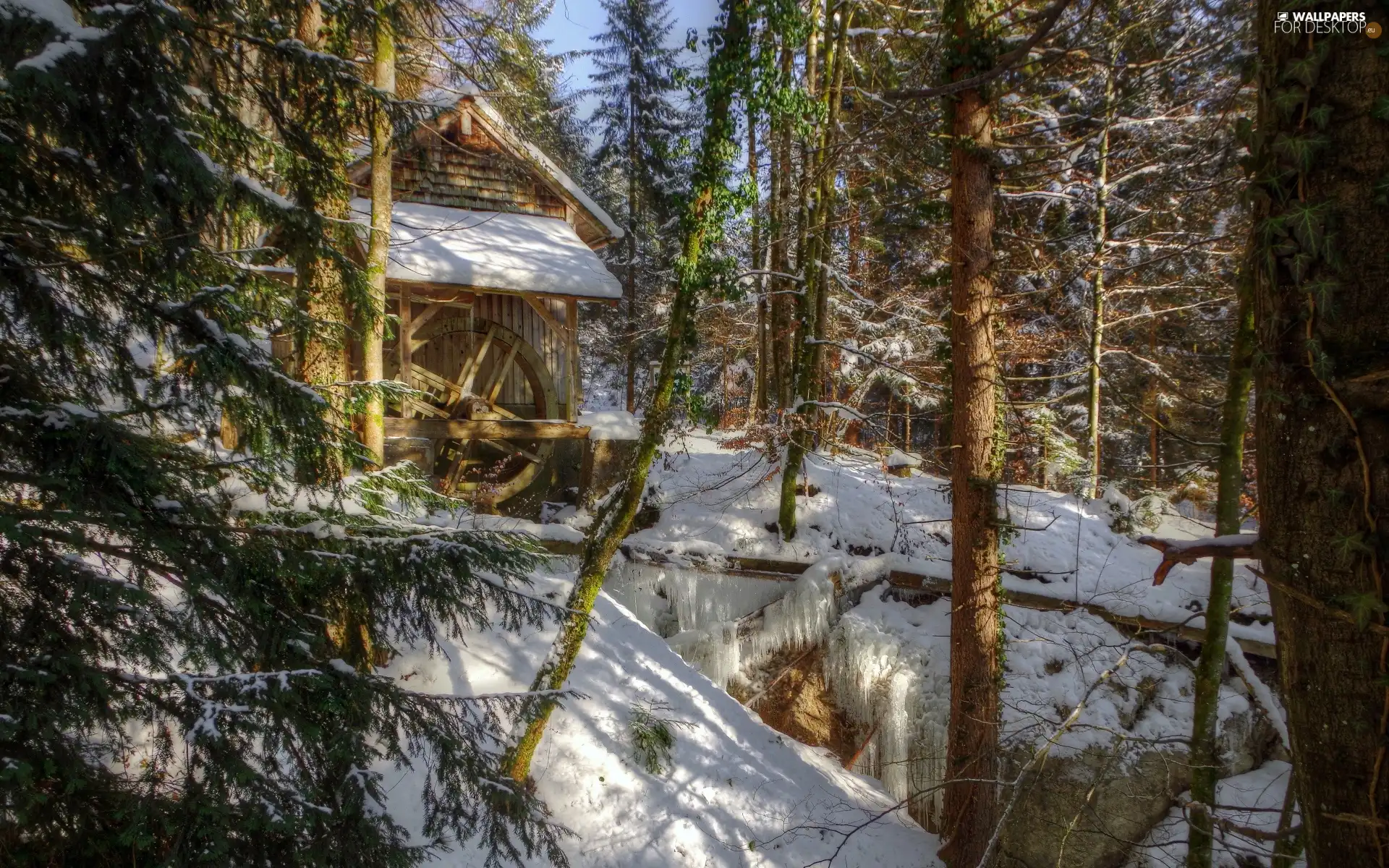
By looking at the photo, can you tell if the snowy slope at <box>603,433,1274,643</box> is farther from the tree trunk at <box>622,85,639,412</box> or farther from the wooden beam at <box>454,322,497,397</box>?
the tree trunk at <box>622,85,639,412</box>

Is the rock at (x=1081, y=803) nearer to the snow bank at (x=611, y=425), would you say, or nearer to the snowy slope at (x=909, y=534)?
the snowy slope at (x=909, y=534)

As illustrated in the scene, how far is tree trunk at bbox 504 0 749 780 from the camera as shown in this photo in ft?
16.1

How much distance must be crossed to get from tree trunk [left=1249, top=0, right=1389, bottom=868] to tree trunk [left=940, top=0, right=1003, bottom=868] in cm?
314

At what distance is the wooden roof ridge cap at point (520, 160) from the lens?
9.26 meters

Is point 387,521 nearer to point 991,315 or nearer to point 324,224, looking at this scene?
point 324,224

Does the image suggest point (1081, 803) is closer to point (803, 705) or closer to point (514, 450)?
point (803, 705)

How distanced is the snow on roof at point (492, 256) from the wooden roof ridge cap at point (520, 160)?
2.74 ft

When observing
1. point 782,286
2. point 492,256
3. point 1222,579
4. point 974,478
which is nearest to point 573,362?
point 492,256

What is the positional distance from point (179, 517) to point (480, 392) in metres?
8.84

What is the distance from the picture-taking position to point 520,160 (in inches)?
367

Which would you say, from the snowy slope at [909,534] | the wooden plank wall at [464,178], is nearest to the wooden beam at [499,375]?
the wooden plank wall at [464,178]

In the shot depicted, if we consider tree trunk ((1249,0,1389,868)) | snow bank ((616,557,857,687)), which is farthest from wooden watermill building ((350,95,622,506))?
tree trunk ((1249,0,1389,868))

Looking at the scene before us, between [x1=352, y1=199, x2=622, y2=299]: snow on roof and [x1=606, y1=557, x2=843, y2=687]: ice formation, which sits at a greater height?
[x1=352, y1=199, x2=622, y2=299]: snow on roof

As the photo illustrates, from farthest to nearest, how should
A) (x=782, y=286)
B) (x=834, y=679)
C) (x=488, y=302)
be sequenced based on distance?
(x=488, y=302) < (x=782, y=286) < (x=834, y=679)
